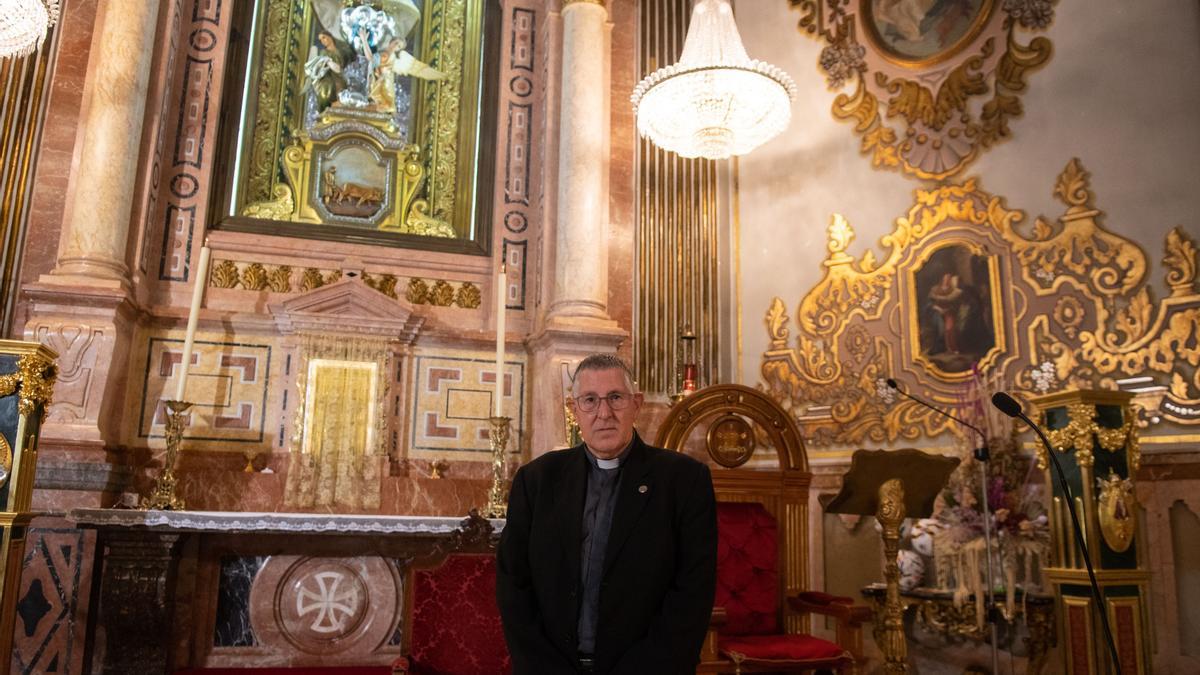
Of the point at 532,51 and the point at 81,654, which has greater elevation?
the point at 532,51

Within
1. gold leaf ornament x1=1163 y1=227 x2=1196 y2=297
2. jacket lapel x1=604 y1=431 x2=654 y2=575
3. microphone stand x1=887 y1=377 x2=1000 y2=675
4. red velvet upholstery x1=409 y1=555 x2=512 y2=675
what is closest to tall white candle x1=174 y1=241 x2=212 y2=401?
red velvet upholstery x1=409 y1=555 x2=512 y2=675

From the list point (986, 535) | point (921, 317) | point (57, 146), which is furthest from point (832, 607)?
point (57, 146)

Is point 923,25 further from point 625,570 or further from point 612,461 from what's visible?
point 625,570

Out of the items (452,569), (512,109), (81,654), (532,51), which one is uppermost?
(532,51)

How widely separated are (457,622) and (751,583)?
67.1 inches

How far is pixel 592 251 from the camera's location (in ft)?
20.7

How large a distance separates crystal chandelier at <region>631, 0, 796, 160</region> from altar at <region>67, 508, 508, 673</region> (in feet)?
8.83

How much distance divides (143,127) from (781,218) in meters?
4.39

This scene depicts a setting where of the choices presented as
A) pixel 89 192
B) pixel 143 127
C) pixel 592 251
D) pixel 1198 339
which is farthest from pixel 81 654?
pixel 1198 339

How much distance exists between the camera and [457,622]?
3.55 metres

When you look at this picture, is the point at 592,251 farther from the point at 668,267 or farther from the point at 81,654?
the point at 81,654

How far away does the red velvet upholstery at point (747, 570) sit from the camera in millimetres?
4543

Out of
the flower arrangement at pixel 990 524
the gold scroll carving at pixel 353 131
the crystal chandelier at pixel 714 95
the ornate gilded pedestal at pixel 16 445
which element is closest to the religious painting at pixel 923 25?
the crystal chandelier at pixel 714 95

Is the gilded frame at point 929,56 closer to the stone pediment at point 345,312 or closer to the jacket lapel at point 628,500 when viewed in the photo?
the stone pediment at point 345,312
